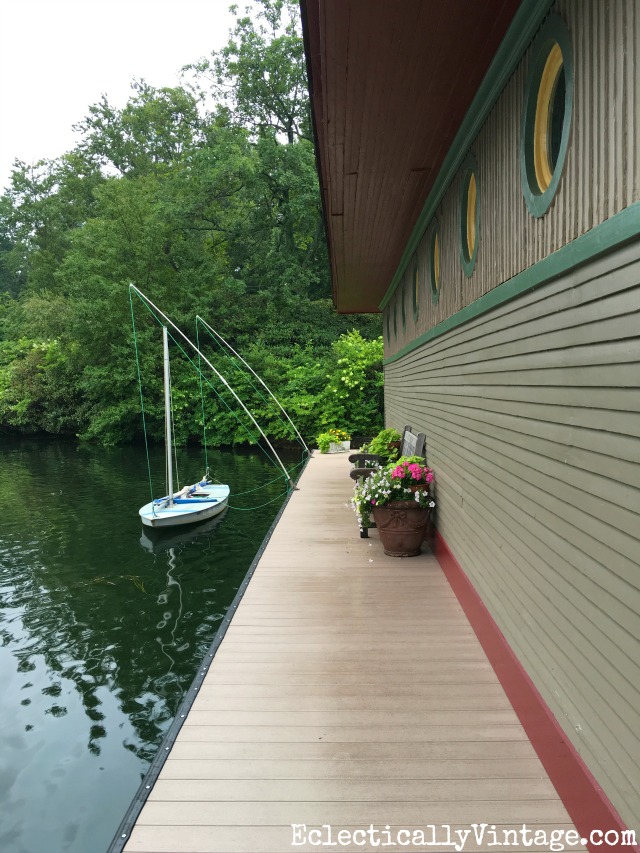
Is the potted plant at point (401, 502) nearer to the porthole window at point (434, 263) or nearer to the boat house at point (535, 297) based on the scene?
the boat house at point (535, 297)

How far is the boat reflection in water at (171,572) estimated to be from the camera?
289 inches

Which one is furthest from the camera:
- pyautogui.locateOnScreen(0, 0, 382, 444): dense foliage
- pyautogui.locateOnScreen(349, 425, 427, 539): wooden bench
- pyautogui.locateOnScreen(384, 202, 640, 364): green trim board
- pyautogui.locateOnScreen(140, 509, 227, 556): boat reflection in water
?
pyautogui.locateOnScreen(0, 0, 382, 444): dense foliage

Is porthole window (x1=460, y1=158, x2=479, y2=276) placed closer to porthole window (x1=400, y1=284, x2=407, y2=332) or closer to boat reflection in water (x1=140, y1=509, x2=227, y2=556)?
porthole window (x1=400, y1=284, x2=407, y2=332)

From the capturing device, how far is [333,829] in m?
2.77

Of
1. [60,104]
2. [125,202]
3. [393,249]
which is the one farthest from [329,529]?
[60,104]

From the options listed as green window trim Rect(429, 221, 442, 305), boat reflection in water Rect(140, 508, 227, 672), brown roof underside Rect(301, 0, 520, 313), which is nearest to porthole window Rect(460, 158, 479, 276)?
brown roof underside Rect(301, 0, 520, 313)

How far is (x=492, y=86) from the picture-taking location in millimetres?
4125

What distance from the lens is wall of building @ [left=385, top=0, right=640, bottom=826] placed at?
2193 millimetres

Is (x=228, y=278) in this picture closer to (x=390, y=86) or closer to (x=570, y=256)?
(x=390, y=86)

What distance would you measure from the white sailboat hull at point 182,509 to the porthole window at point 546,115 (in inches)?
373

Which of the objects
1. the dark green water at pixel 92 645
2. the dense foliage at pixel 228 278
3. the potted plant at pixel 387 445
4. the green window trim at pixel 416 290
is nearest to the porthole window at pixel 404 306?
the green window trim at pixel 416 290

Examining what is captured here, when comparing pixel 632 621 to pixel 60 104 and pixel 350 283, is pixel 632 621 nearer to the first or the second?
pixel 350 283

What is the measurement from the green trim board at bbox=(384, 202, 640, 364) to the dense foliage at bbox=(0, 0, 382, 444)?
2083 centimetres

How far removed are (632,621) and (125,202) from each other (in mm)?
31672
